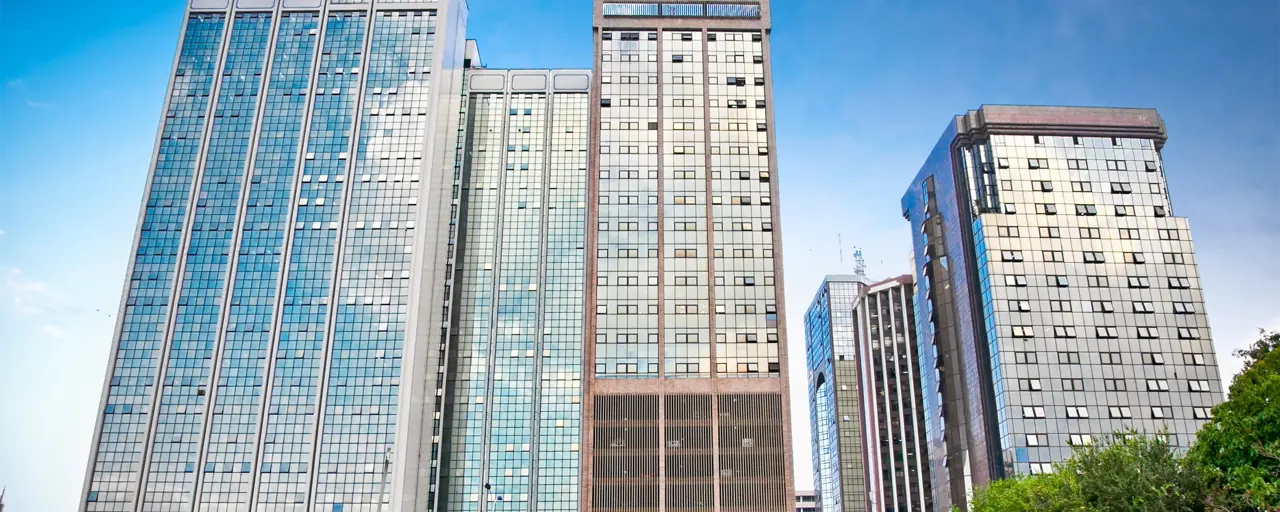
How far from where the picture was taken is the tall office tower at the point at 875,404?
167250 mm

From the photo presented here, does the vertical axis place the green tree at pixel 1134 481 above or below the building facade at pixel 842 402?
below

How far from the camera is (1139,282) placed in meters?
105

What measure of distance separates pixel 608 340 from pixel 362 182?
1350 inches

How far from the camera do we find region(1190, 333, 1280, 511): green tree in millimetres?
37875

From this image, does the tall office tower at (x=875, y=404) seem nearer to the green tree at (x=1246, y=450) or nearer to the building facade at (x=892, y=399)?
the building facade at (x=892, y=399)

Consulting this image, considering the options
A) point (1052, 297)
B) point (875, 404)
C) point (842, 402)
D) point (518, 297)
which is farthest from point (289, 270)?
point (842, 402)

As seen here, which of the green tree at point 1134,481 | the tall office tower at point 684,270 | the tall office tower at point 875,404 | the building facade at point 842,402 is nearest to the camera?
the green tree at point 1134,481

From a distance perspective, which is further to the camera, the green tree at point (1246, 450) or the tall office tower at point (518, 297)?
the tall office tower at point (518, 297)

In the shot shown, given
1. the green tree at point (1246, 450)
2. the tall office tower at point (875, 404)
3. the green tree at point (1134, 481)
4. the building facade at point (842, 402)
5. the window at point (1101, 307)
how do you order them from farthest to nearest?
1. the building facade at point (842, 402)
2. the tall office tower at point (875, 404)
3. the window at point (1101, 307)
4. the green tree at point (1134, 481)
5. the green tree at point (1246, 450)

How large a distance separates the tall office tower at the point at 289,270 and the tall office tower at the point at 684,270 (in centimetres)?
2026

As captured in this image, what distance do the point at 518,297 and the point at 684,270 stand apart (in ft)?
72.6

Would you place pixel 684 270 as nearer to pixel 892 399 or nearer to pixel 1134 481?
pixel 1134 481

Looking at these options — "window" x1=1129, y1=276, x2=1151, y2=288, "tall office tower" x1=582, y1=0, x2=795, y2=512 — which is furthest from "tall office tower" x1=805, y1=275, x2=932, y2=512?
"tall office tower" x1=582, y1=0, x2=795, y2=512

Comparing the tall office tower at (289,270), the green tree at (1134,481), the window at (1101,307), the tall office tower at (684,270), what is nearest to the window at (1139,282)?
the window at (1101,307)
